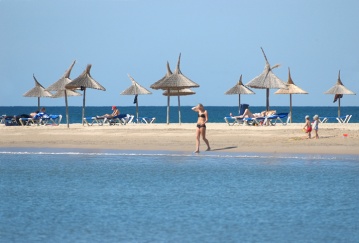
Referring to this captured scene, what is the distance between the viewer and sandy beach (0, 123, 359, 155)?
62.0 ft

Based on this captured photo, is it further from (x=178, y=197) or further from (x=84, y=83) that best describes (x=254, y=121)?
(x=178, y=197)

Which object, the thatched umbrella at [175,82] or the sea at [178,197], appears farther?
the thatched umbrella at [175,82]

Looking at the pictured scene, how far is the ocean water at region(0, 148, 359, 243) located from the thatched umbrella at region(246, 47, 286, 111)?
11102 millimetres

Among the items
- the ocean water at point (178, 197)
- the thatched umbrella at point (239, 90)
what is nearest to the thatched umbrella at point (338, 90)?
the thatched umbrella at point (239, 90)

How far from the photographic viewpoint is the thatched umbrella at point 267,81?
2847cm

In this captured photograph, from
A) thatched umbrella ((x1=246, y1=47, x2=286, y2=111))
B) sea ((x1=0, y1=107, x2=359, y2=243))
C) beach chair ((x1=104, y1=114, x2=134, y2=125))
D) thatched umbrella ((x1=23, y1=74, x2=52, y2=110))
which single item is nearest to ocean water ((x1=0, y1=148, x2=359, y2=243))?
sea ((x1=0, y1=107, x2=359, y2=243))

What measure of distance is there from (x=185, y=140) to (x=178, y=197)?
30.3 feet

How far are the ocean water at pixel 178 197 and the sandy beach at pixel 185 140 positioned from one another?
1.34 meters

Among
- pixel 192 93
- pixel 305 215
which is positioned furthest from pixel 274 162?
pixel 192 93

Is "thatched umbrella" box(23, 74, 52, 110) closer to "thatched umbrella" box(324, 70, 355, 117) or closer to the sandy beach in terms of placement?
the sandy beach

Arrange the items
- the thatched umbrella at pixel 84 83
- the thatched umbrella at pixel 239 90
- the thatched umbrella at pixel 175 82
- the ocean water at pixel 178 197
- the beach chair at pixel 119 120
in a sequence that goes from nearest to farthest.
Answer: the ocean water at pixel 178 197 < the thatched umbrella at pixel 84 83 < the thatched umbrella at pixel 175 82 < the beach chair at pixel 119 120 < the thatched umbrella at pixel 239 90

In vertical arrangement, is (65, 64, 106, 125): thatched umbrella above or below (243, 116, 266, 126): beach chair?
above

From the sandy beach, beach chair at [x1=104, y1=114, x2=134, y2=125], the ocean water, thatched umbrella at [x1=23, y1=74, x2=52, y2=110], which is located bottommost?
the ocean water

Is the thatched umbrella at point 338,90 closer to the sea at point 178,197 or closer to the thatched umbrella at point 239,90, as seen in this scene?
the thatched umbrella at point 239,90
